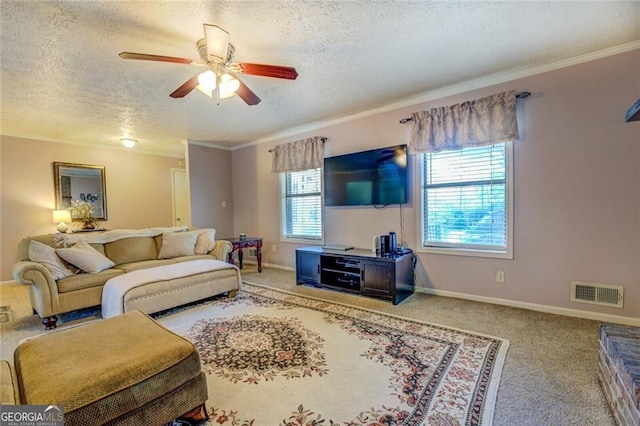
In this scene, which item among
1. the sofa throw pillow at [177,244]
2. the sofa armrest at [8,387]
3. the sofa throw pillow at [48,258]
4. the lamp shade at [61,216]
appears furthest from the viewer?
the lamp shade at [61,216]

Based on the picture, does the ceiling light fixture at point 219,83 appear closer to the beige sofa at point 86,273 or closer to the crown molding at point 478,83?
the crown molding at point 478,83

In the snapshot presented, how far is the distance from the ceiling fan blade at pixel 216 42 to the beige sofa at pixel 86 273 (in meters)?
2.67

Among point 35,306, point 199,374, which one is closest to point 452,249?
point 199,374

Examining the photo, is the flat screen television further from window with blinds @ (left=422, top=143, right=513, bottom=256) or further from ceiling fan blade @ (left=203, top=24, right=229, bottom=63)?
ceiling fan blade @ (left=203, top=24, right=229, bottom=63)

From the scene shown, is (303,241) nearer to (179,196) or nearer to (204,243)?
(204,243)

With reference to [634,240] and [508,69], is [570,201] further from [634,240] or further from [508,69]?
[508,69]

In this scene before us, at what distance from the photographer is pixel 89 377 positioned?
121 cm

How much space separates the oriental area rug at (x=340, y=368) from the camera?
61.8 inches

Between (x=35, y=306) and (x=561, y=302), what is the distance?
527cm

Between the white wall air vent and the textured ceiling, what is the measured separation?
2.13 meters

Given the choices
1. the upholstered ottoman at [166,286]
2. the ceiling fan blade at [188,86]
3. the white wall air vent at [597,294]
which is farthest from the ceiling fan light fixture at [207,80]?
the white wall air vent at [597,294]

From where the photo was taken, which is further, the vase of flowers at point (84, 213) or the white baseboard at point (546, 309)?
the vase of flowers at point (84, 213)

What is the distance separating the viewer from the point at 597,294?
265cm

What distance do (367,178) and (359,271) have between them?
1267 mm
